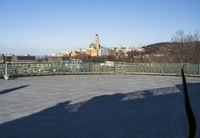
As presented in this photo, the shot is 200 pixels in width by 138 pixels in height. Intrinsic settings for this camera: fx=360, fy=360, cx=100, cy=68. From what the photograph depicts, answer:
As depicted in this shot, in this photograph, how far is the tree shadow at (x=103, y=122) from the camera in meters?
9.29

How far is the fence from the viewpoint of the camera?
1483 inches

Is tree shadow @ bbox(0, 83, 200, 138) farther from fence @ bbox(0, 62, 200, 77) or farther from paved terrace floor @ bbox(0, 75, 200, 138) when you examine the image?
fence @ bbox(0, 62, 200, 77)

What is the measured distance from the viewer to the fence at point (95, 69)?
37.7 meters

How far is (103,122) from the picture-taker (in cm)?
1096

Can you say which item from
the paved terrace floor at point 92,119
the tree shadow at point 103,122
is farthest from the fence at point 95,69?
the tree shadow at point 103,122

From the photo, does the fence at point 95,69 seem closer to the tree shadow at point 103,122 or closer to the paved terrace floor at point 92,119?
the paved terrace floor at point 92,119

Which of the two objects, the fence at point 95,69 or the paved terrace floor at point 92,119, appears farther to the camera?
the fence at point 95,69

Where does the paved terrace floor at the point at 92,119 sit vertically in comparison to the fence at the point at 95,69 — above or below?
below

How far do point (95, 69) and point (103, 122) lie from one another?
31959 mm

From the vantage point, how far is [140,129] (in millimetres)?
9906

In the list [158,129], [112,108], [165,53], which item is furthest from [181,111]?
[165,53]

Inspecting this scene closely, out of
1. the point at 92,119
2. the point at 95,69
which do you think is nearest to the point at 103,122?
the point at 92,119

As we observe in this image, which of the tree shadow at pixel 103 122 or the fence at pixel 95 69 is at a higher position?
the fence at pixel 95 69

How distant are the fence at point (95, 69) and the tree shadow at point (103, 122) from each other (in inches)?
907
